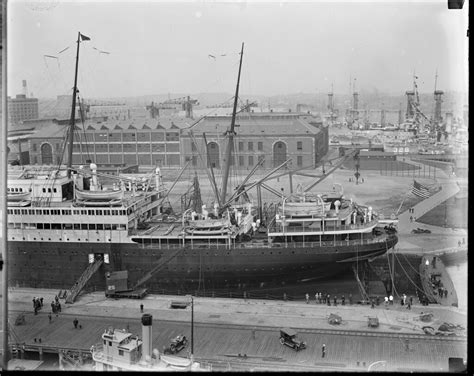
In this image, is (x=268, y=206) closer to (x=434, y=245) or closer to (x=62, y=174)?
(x=434, y=245)

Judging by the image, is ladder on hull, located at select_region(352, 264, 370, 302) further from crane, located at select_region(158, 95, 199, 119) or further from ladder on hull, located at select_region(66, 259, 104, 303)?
ladder on hull, located at select_region(66, 259, 104, 303)

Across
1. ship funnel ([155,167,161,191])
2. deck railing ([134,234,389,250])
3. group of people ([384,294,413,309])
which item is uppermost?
ship funnel ([155,167,161,191])

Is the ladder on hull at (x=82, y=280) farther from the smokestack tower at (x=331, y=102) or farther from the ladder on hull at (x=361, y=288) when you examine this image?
the smokestack tower at (x=331, y=102)

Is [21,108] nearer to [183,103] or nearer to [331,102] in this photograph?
[183,103]

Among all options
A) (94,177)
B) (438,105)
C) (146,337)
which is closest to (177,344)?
(146,337)

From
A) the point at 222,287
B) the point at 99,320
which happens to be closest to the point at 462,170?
the point at 222,287

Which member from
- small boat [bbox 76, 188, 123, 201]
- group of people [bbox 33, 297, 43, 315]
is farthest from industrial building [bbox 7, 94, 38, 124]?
group of people [bbox 33, 297, 43, 315]

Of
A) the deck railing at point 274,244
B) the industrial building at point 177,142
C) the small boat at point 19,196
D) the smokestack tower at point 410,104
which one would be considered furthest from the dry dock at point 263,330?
A: the smokestack tower at point 410,104
